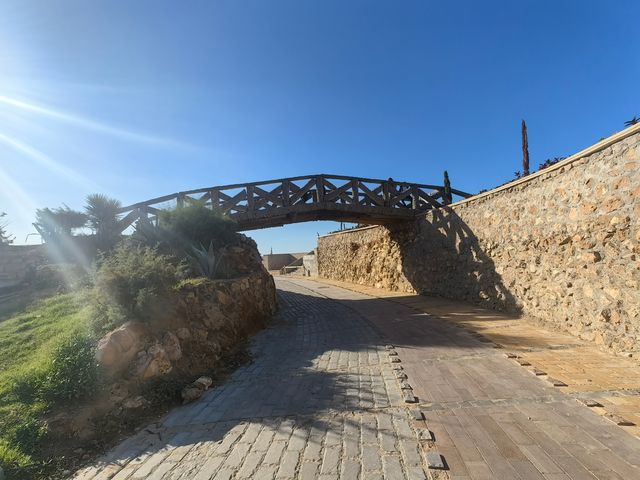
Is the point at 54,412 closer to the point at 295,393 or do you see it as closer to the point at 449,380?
the point at 295,393

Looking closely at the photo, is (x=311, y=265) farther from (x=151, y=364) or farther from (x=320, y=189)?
(x=151, y=364)

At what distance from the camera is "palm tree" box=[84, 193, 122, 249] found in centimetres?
947

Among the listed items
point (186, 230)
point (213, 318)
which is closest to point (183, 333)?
point (213, 318)

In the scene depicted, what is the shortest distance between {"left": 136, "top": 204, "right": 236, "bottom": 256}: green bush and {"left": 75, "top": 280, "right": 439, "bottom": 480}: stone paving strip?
4.69m

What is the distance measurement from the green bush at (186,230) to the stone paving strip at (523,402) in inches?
218

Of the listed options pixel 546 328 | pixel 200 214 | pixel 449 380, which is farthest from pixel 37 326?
pixel 546 328

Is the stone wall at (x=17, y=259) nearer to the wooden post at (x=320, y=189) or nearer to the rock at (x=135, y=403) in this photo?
the rock at (x=135, y=403)

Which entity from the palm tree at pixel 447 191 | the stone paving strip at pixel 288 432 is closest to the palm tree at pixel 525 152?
the palm tree at pixel 447 191

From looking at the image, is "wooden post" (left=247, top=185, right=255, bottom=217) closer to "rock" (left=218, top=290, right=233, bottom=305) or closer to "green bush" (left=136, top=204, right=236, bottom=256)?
"green bush" (left=136, top=204, right=236, bottom=256)

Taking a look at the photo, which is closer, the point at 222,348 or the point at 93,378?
the point at 93,378

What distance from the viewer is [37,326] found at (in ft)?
19.9

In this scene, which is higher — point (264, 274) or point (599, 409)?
point (264, 274)

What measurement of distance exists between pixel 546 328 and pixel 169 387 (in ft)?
22.7

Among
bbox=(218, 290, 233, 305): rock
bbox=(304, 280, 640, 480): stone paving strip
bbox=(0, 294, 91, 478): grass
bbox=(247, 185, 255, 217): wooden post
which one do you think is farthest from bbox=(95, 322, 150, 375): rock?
bbox=(247, 185, 255, 217): wooden post
